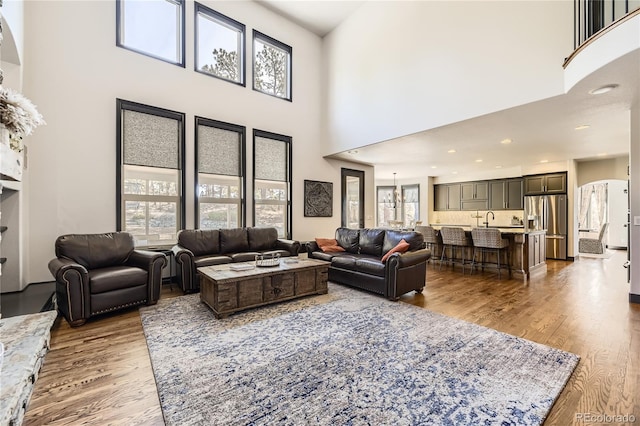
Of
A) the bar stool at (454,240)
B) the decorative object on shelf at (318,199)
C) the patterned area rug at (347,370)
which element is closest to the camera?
the patterned area rug at (347,370)

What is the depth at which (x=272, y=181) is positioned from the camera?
617 cm

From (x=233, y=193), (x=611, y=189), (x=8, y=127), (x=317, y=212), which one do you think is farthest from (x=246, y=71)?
(x=611, y=189)

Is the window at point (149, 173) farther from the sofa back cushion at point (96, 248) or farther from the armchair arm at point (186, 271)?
the armchair arm at point (186, 271)

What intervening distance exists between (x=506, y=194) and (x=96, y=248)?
33.1ft

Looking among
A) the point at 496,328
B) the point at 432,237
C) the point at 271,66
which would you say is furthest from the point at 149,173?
the point at 432,237

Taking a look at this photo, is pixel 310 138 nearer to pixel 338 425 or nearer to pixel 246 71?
pixel 246 71

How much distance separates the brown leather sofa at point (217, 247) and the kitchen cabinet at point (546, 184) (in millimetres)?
7036

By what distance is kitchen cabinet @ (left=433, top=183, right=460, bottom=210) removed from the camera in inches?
388

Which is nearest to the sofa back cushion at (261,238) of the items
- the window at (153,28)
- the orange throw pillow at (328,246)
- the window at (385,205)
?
the orange throw pillow at (328,246)

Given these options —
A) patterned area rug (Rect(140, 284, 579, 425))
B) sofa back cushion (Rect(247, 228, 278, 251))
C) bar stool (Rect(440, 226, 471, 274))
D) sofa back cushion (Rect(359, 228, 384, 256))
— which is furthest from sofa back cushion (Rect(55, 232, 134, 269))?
bar stool (Rect(440, 226, 471, 274))

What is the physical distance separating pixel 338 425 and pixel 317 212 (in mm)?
5443

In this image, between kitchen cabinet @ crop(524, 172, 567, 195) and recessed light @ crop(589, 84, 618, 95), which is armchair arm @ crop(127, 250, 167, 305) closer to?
recessed light @ crop(589, 84, 618, 95)

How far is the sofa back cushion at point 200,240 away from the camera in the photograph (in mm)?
4559

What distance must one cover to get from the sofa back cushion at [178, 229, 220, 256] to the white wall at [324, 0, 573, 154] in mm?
3397
